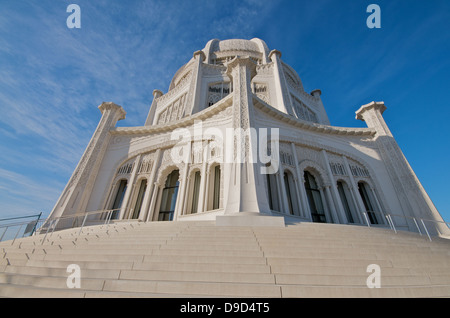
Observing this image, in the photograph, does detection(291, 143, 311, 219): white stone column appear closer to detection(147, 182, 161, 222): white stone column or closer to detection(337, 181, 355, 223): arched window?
detection(337, 181, 355, 223): arched window

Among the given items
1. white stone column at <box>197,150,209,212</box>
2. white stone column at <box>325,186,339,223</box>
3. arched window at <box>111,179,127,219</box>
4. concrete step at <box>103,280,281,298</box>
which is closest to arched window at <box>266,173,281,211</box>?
white stone column at <box>197,150,209,212</box>

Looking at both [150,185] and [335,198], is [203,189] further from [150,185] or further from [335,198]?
[335,198]

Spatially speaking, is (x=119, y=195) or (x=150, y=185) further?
(x=119, y=195)

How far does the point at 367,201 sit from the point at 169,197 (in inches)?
458

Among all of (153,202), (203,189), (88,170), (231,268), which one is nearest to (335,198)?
(203,189)

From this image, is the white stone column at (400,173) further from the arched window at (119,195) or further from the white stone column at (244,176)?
the arched window at (119,195)

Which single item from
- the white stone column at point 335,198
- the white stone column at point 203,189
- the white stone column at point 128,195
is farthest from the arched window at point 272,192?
the white stone column at point 128,195

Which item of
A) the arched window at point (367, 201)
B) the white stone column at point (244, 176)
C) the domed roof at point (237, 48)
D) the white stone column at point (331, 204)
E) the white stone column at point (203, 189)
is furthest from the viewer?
the domed roof at point (237, 48)

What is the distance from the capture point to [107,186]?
11109mm

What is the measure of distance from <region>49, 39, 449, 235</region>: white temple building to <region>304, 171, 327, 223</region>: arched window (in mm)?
54

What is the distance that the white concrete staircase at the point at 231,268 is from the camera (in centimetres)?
241

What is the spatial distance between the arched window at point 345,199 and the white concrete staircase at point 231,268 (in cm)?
638

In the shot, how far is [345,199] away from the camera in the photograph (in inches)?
439

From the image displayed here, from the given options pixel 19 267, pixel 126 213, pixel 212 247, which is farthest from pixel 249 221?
pixel 126 213
